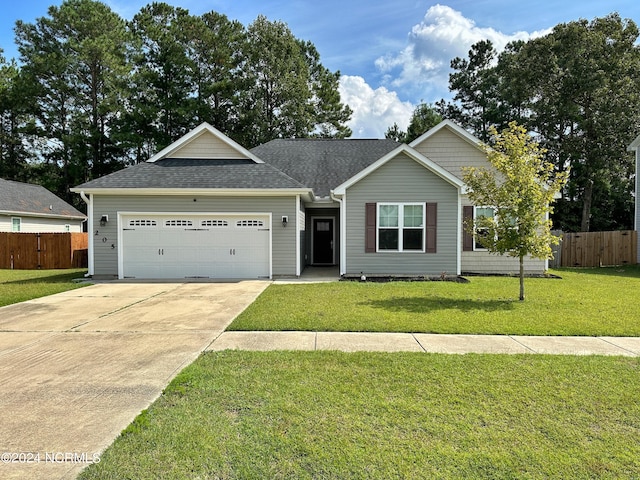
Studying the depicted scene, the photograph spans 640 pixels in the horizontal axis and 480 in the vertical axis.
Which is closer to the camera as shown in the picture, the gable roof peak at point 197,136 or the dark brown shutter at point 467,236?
the dark brown shutter at point 467,236

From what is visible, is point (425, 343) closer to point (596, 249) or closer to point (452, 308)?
point (452, 308)

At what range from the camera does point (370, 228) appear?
472 inches

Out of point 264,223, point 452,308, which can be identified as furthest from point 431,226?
point 264,223

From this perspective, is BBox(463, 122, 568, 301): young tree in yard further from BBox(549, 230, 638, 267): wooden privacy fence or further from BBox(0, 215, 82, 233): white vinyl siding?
BBox(0, 215, 82, 233): white vinyl siding

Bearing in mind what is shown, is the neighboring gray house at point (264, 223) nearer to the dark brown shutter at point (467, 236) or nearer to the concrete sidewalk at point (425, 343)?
the dark brown shutter at point (467, 236)

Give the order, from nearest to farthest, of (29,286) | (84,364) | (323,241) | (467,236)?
(84,364) < (29,286) < (467,236) < (323,241)

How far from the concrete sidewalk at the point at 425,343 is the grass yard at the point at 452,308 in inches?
11.1

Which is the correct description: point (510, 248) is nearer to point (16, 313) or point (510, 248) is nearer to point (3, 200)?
point (16, 313)

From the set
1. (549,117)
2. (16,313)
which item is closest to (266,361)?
(16,313)

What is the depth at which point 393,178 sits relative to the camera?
11.9 meters

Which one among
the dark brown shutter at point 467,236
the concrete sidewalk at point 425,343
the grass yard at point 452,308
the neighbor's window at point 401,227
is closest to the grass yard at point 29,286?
the grass yard at point 452,308

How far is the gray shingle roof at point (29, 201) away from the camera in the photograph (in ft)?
70.4

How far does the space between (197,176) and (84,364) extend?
9051 mm

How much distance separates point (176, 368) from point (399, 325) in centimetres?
361
